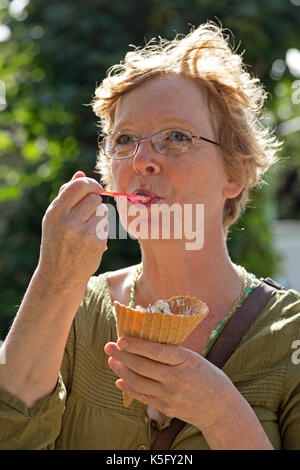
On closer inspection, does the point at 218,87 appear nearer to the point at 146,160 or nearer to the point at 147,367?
the point at 146,160

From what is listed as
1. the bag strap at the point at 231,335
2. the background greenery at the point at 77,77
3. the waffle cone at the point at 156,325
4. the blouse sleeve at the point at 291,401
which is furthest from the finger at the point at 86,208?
the background greenery at the point at 77,77

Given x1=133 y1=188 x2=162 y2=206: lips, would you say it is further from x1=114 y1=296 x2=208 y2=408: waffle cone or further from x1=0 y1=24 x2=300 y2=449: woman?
x1=114 y1=296 x2=208 y2=408: waffle cone

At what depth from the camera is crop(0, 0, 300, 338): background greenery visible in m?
5.36

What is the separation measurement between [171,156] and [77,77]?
3.83 meters

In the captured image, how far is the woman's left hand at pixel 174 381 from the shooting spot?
4.95 feet

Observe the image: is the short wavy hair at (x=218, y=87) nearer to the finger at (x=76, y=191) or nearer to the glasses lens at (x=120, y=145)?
the glasses lens at (x=120, y=145)

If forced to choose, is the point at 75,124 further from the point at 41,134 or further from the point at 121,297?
the point at 121,297

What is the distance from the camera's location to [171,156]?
2035 mm

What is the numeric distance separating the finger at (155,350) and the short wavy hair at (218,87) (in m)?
0.92

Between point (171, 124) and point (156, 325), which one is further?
point (171, 124)

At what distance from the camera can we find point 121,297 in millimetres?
2312

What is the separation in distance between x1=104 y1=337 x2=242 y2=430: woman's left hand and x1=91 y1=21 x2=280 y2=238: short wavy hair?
925mm

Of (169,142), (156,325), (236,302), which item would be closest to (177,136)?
(169,142)

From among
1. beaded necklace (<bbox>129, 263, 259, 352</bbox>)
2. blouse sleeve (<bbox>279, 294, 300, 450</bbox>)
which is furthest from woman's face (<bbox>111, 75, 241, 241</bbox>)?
blouse sleeve (<bbox>279, 294, 300, 450</bbox>)
